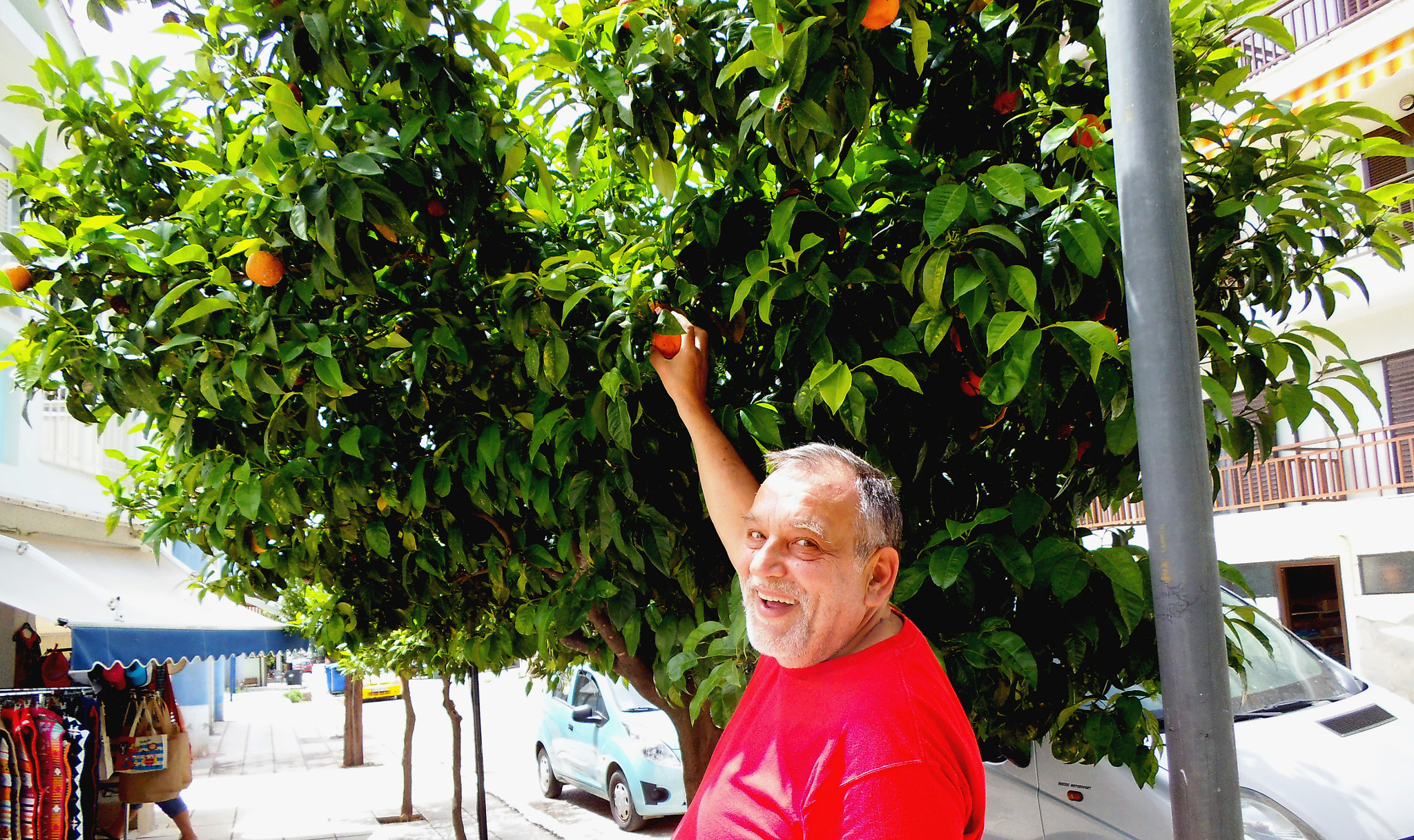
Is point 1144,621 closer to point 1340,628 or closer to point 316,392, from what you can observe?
point 316,392

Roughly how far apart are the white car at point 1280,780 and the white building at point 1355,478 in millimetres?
7383

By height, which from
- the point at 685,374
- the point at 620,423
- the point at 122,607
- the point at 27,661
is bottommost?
the point at 27,661

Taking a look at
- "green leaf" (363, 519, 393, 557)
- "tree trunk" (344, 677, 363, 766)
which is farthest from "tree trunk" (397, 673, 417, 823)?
"green leaf" (363, 519, 393, 557)

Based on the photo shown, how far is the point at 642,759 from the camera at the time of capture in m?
10.5

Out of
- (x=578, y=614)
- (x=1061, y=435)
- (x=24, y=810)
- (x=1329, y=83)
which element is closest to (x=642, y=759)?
(x=24, y=810)

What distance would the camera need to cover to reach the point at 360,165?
2.16 metres

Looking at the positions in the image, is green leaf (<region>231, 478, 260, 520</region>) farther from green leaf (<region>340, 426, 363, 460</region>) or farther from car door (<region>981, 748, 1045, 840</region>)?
car door (<region>981, 748, 1045, 840</region>)

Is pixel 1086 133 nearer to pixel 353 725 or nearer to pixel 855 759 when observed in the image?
pixel 855 759

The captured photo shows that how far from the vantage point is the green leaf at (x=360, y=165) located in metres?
2.14

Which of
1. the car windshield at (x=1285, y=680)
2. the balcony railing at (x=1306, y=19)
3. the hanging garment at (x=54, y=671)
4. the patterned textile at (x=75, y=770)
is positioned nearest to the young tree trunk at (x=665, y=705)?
the car windshield at (x=1285, y=680)

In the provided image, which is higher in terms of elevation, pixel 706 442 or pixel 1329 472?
pixel 1329 472

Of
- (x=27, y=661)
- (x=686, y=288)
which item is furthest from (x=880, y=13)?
(x=27, y=661)

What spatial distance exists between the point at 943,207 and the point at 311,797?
562 inches

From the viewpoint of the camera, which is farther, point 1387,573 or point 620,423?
point 1387,573
